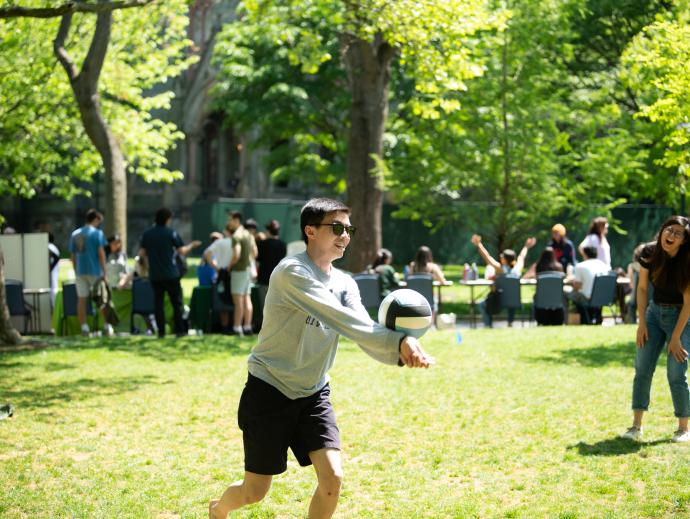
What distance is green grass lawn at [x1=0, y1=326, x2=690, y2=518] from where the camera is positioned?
6805mm

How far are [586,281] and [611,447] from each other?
921 cm

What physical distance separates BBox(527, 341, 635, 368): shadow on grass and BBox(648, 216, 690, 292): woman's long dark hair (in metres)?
4.90

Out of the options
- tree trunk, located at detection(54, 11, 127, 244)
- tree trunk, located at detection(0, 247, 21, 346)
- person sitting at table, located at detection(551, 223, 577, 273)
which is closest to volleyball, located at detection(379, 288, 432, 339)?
tree trunk, located at detection(0, 247, 21, 346)

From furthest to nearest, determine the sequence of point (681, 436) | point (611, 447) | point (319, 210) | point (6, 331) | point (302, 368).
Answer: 1. point (6, 331)
2. point (681, 436)
3. point (611, 447)
4. point (302, 368)
5. point (319, 210)

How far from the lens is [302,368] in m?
5.08

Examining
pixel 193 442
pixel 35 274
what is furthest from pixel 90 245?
pixel 193 442

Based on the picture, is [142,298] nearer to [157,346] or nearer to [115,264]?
[115,264]

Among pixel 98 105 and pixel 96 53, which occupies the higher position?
pixel 96 53

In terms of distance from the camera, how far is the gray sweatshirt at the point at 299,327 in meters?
4.87

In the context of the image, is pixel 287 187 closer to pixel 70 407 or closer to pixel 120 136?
pixel 120 136

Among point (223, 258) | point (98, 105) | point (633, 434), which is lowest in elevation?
point (633, 434)

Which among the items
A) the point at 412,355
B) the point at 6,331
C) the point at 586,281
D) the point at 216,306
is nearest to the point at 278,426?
the point at 412,355

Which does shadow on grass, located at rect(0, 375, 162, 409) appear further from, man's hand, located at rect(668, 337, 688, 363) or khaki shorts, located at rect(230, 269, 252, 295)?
man's hand, located at rect(668, 337, 688, 363)

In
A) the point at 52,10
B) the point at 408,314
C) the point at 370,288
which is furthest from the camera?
the point at 370,288
